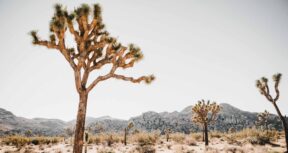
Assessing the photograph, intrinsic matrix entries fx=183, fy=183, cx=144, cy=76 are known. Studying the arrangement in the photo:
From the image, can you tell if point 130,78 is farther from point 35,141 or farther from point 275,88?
point 35,141

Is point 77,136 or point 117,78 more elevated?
point 117,78

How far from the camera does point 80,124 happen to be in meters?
6.34

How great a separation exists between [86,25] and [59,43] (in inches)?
46.0

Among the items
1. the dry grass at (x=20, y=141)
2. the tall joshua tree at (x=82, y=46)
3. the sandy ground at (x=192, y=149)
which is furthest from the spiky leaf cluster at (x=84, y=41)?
the dry grass at (x=20, y=141)

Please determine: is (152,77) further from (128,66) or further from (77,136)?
(77,136)

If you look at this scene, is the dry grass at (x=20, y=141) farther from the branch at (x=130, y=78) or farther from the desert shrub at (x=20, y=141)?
the branch at (x=130, y=78)

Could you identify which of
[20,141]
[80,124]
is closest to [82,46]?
[80,124]

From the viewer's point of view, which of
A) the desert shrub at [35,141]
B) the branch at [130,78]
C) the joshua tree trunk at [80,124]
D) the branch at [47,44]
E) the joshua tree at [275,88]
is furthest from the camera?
the desert shrub at [35,141]

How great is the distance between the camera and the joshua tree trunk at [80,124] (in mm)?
6098

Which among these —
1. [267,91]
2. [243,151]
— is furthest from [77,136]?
[267,91]

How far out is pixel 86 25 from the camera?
670 cm

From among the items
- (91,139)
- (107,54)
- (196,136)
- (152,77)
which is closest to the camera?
(107,54)

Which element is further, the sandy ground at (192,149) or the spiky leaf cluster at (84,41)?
the sandy ground at (192,149)

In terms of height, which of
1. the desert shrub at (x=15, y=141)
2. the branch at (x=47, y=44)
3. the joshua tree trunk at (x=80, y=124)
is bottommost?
the desert shrub at (x=15, y=141)
